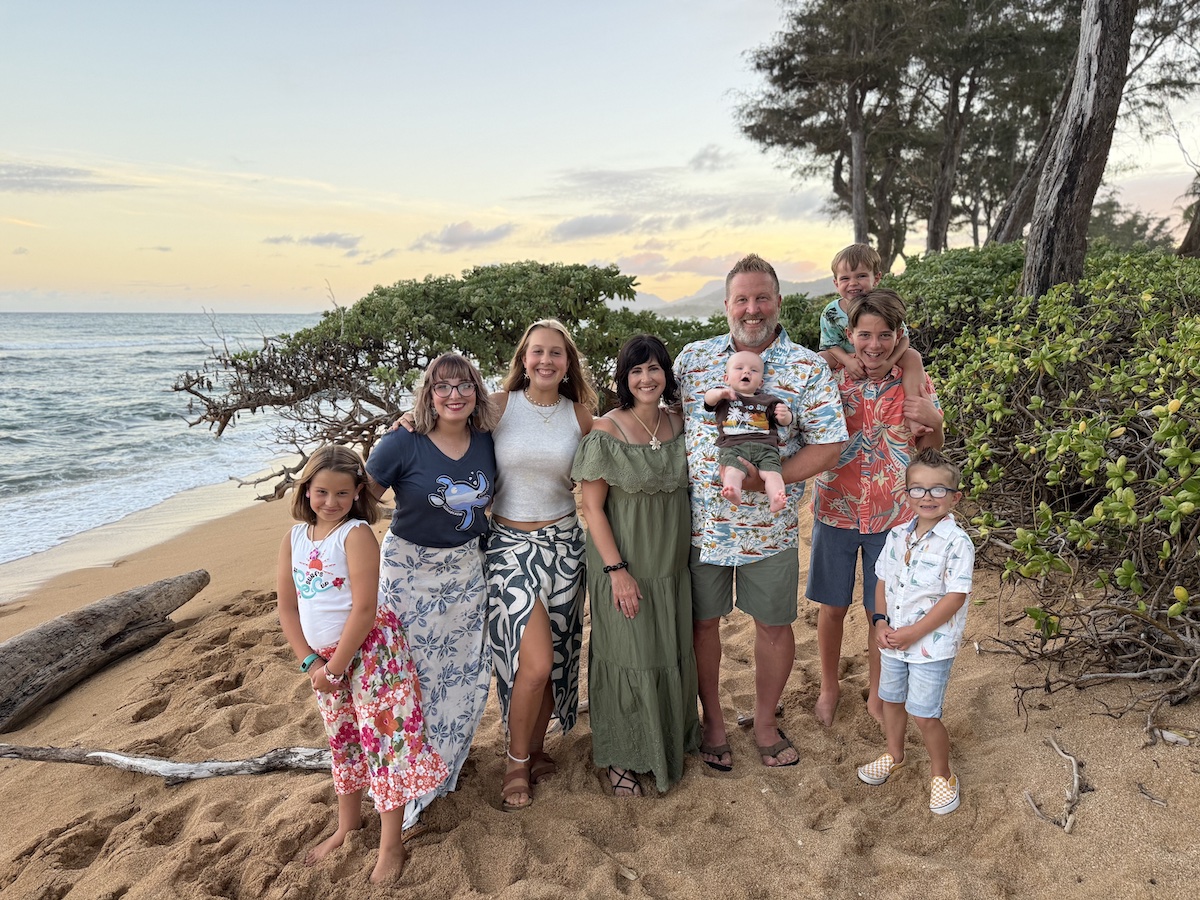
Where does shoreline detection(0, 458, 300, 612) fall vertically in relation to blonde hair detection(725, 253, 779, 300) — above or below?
below

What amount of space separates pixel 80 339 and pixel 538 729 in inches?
2149

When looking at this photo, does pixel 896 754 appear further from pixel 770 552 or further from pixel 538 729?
pixel 538 729

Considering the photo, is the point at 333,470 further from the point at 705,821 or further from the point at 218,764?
the point at 705,821

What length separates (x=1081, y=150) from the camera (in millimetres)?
5988

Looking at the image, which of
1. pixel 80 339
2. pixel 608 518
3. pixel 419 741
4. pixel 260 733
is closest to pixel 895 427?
pixel 608 518

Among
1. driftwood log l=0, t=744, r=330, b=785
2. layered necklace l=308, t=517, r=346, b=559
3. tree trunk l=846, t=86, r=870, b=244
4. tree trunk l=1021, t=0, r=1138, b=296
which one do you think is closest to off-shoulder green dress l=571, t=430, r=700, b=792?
layered necklace l=308, t=517, r=346, b=559

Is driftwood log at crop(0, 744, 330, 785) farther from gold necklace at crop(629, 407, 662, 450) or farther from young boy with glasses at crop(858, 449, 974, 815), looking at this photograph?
young boy with glasses at crop(858, 449, 974, 815)

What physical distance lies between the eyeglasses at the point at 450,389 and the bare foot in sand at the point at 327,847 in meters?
1.80

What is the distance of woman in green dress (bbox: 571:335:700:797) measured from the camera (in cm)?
307

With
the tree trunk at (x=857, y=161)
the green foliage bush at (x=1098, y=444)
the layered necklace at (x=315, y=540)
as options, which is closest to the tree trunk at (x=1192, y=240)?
the tree trunk at (x=857, y=161)

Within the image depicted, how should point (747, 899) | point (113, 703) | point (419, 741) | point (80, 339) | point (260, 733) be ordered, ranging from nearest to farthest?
point (747, 899) < point (419, 741) < point (260, 733) < point (113, 703) < point (80, 339)

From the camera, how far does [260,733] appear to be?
4.01m

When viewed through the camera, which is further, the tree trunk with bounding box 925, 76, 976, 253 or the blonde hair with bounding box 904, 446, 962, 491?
the tree trunk with bounding box 925, 76, 976, 253

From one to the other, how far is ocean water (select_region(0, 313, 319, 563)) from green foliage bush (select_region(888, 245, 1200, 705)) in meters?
4.60
